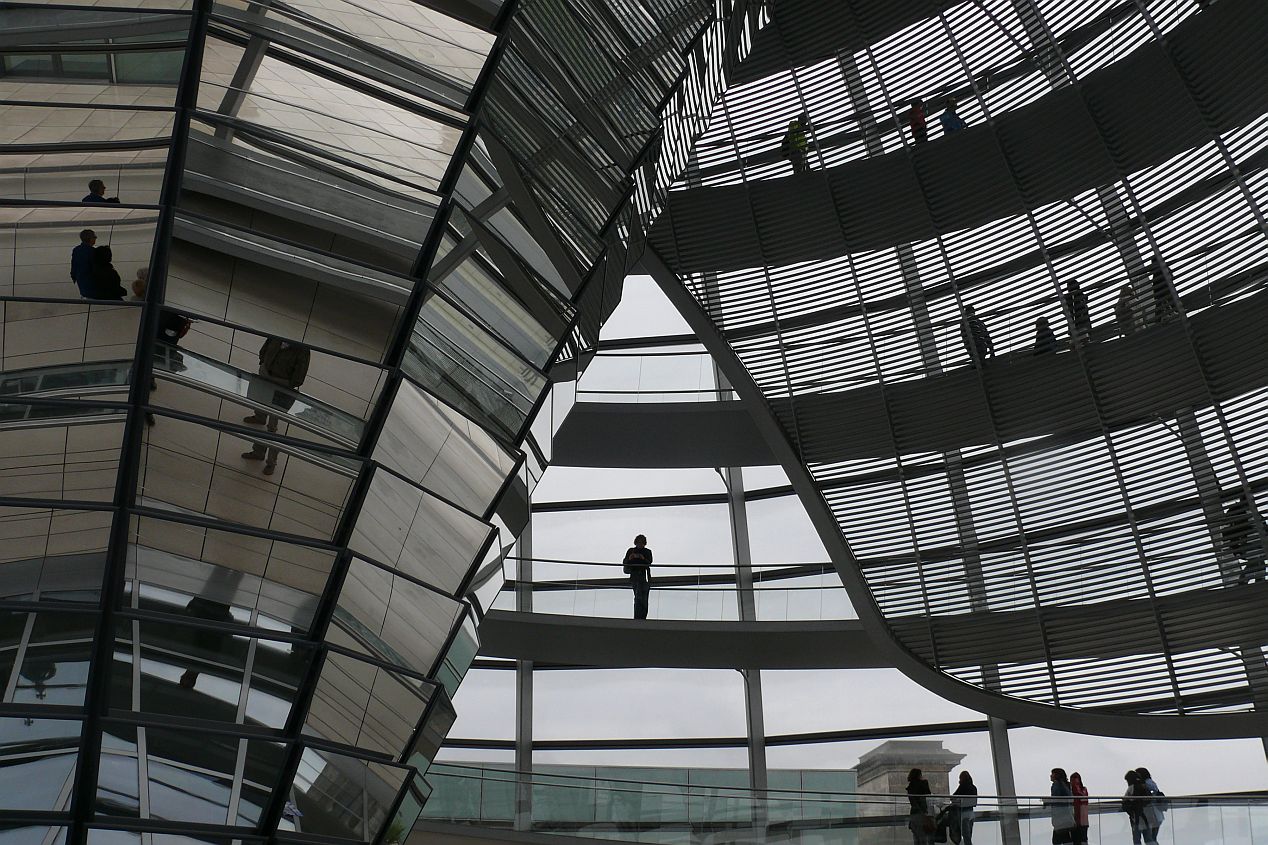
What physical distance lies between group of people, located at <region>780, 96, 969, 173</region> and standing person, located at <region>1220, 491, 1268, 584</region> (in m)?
6.62

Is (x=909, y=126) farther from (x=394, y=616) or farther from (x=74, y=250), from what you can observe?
(x=74, y=250)

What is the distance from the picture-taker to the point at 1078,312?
58.3 feet

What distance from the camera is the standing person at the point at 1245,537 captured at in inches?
655

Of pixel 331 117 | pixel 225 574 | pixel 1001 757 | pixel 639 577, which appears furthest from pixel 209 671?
pixel 1001 757

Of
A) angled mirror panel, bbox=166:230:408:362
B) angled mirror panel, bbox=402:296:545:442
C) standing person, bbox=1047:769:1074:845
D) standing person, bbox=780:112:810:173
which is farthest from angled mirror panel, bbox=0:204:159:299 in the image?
standing person, bbox=780:112:810:173

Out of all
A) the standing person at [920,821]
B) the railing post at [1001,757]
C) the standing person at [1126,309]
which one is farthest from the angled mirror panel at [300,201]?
the railing post at [1001,757]

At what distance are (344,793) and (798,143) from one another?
13.8 m

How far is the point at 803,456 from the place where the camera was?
20.2 metres

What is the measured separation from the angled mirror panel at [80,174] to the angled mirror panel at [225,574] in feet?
5.81

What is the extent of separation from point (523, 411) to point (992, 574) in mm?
12189

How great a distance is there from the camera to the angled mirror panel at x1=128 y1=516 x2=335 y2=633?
22.4ft

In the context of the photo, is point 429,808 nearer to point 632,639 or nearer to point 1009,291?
point 632,639

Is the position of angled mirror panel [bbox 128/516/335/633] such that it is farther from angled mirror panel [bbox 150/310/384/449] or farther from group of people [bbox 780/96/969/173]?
group of people [bbox 780/96/969/173]

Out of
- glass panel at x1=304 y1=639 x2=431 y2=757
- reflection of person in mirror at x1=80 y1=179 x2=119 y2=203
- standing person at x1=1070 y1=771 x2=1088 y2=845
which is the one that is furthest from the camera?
standing person at x1=1070 y1=771 x2=1088 y2=845
